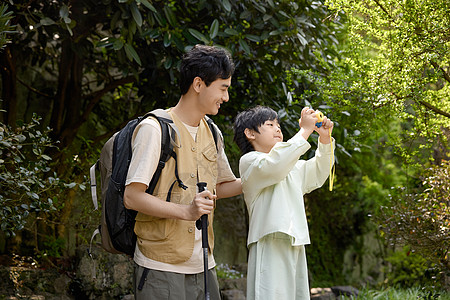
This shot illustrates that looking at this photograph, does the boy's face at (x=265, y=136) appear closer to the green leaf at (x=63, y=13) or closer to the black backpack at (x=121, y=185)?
the black backpack at (x=121, y=185)

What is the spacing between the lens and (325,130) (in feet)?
8.55

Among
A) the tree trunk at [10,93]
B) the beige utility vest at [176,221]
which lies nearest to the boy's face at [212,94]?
the beige utility vest at [176,221]

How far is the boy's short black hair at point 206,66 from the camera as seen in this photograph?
2279 millimetres

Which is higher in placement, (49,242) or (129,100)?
(129,100)

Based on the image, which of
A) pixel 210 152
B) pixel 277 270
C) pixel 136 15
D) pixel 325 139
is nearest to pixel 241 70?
pixel 136 15

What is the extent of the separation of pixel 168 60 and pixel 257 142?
63.1 inches

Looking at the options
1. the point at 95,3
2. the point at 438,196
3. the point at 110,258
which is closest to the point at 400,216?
the point at 438,196

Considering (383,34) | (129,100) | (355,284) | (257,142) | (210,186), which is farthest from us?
(355,284)

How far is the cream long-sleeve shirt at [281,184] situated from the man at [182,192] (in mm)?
257

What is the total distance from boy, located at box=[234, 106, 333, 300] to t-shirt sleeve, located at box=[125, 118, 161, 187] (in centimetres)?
61

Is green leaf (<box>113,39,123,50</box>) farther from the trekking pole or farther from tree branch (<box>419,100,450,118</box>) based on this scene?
tree branch (<box>419,100,450,118</box>)

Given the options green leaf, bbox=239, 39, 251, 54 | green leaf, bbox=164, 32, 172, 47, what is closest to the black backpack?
green leaf, bbox=164, 32, 172, 47

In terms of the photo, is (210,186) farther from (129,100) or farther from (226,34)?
(129,100)

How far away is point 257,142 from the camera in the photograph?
2.80 metres
